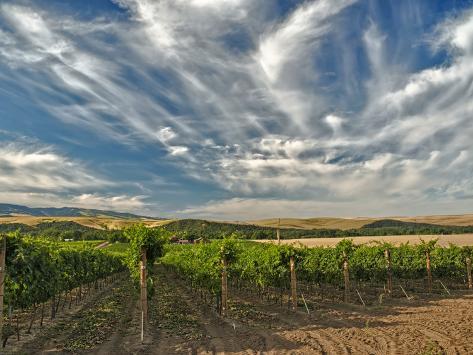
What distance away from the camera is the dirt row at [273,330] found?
12688mm

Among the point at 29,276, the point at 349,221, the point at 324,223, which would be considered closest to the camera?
the point at 29,276

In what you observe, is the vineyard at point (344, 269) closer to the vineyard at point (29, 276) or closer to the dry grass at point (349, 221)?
the vineyard at point (29, 276)

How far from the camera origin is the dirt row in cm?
1269

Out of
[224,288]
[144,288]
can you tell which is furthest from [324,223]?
[144,288]

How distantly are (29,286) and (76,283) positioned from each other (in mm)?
10700

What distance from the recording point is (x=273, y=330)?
50.4 feet

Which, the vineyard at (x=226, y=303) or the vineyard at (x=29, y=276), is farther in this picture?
the vineyard at (x=226, y=303)

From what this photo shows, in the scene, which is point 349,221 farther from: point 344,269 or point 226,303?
point 226,303

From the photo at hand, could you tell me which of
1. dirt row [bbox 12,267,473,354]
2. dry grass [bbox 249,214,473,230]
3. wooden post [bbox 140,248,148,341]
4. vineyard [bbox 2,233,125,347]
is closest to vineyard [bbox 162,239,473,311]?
dirt row [bbox 12,267,473,354]

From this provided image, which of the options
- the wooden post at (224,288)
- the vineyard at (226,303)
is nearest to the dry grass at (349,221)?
the vineyard at (226,303)

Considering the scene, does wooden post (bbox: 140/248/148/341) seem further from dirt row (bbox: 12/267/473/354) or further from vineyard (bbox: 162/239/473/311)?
vineyard (bbox: 162/239/473/311)

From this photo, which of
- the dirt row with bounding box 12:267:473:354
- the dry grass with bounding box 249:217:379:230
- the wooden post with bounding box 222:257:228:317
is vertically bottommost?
the dirt row with bounding box 12:267:473:354

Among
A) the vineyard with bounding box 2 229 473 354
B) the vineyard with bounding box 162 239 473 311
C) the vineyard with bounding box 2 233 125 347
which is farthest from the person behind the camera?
the vineyard with bounding box 162 239 473 311

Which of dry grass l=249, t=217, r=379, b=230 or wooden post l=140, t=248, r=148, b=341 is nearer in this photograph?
wooden post l=140, t=248, r=148, b=341
